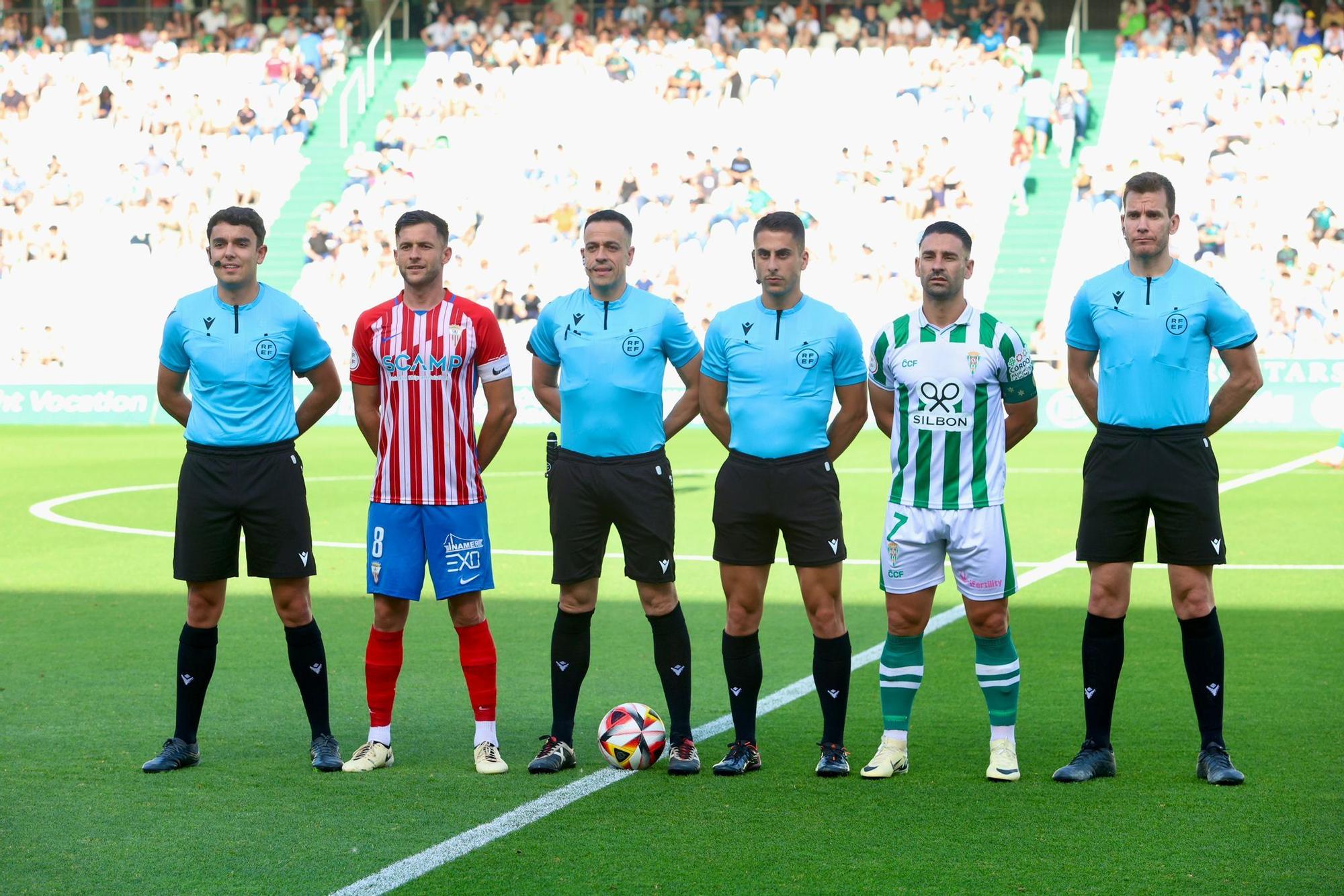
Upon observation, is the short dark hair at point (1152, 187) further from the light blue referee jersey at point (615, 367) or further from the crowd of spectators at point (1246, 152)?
the crowd of spectators at point (1246, 152)

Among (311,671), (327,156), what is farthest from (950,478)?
(327,156)

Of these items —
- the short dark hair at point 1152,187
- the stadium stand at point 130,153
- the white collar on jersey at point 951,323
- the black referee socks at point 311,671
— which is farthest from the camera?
the stadium stand at point 130,153

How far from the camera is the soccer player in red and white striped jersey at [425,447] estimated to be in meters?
6.39

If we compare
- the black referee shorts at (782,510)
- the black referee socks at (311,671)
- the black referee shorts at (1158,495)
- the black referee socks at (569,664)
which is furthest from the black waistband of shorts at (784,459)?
the black referee socks at (311,671)

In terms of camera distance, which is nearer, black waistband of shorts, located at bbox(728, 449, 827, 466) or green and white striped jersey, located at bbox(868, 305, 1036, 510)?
green and white striped jersey, located at bbox(868, 305, 1036, 510)

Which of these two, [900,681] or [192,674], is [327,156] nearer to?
[192,674]

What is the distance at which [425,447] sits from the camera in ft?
21.0

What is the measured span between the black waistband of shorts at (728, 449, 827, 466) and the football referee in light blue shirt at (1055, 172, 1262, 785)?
1.02 metres

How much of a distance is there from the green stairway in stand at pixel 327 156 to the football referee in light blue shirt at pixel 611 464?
83.4ft

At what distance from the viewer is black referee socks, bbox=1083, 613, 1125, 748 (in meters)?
6.25

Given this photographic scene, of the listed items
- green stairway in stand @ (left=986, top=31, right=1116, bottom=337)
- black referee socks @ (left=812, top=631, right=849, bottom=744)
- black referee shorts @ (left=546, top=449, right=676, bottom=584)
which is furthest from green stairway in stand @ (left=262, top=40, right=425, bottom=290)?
black referee socks @ (left=812, top=631, right=849, bottom=744)

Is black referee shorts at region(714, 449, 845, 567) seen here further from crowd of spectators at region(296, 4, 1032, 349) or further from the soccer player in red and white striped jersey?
crowd of spectators at region(296, 4, 1032, 349)

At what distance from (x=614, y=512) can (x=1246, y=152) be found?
82.6ft

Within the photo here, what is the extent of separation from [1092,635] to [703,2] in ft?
99.5
